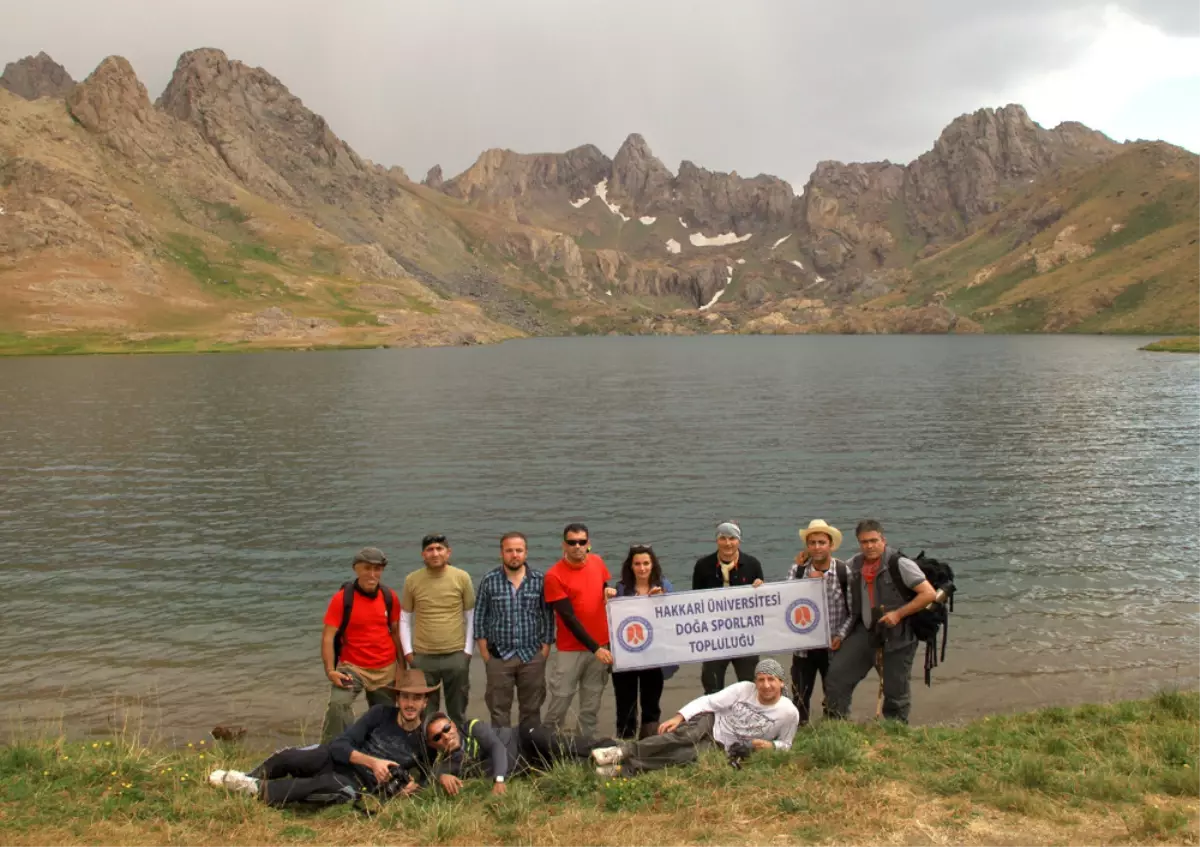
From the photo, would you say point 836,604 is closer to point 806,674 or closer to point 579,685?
point 806,674

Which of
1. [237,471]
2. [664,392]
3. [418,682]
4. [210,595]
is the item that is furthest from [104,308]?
[418,682]

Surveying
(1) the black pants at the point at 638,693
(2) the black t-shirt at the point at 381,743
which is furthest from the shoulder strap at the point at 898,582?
(2) the black t-shirt at the point at 381,743

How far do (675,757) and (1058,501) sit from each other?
100ft

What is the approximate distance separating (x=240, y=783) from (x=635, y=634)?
6017mm

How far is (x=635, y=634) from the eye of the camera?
494 inches

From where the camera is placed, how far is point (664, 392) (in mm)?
93062

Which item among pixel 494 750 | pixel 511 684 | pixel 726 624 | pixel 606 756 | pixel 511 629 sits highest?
pixel 511 629

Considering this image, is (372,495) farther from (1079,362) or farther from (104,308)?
(104,308)

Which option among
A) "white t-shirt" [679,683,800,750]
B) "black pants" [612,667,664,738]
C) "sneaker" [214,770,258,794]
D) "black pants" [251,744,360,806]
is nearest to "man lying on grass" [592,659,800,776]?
"white t-shirt" [679,683,800,750]

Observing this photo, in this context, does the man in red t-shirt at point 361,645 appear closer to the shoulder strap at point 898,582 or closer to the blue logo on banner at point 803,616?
the blue logo on banner at point 803,616

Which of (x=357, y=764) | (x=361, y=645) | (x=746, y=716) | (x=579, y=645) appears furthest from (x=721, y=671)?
(x=357, y=764)

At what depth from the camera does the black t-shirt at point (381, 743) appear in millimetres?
10555

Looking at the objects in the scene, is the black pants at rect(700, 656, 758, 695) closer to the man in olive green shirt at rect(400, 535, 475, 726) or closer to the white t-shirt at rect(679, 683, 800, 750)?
the white t-shirt at rect(679, 683, 800, 750)

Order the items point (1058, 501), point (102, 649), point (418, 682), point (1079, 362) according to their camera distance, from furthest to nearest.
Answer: point (1079, 362) → point (1058, 501) → point (102, 649) → point (418, 682)
